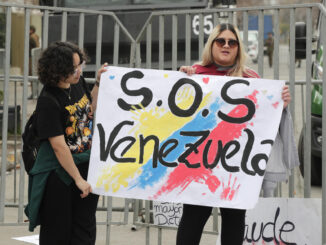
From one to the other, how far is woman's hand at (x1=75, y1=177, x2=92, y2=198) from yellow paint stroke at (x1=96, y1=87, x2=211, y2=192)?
21cm

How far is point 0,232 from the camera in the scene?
6.77 metres

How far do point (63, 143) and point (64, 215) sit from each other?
433mm

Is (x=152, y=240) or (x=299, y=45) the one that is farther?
(x=299, y=45)

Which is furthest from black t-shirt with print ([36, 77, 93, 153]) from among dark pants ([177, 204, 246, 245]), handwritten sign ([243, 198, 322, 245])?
handwritten sign ([243, 198, 322, 245])

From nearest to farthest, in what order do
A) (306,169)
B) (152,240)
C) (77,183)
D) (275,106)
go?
(77,183) → (275,106) → (306,169) → (152,240)

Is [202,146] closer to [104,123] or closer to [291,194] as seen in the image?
[104,123]

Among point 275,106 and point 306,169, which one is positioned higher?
point 275,106

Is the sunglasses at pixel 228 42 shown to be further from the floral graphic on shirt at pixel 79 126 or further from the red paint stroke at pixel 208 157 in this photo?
the floral graphic on shirt at pixel 79 126

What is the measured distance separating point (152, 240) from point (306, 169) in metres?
1.69

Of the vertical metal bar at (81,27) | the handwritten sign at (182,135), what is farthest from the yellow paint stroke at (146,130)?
the vertical metal bar at (81,27)

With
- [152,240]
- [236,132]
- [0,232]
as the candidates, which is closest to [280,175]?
[236,132]

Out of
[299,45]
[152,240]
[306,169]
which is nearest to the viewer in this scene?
[306,169]

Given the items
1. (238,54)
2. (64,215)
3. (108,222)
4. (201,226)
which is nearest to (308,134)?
(238,54)

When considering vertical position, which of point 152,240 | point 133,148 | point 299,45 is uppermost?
point 299,45
